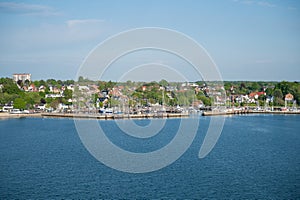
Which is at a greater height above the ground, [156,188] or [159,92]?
[159,92]

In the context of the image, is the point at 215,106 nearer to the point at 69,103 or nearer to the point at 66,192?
the point at 69,103

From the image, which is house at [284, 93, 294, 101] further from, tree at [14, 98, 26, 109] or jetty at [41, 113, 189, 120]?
tree at [14, 98, 26, 109]

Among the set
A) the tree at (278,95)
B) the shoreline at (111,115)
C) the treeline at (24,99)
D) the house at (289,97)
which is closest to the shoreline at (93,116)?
the shoreline at (111,115)

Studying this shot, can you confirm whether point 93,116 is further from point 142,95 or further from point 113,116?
point 142,95

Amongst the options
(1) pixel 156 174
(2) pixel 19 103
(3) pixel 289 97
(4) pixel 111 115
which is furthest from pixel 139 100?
(1) pixel 156 174

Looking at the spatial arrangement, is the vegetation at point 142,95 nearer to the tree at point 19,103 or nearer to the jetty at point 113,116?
the tree at point 19,103

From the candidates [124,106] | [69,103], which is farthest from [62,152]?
[69,103]
